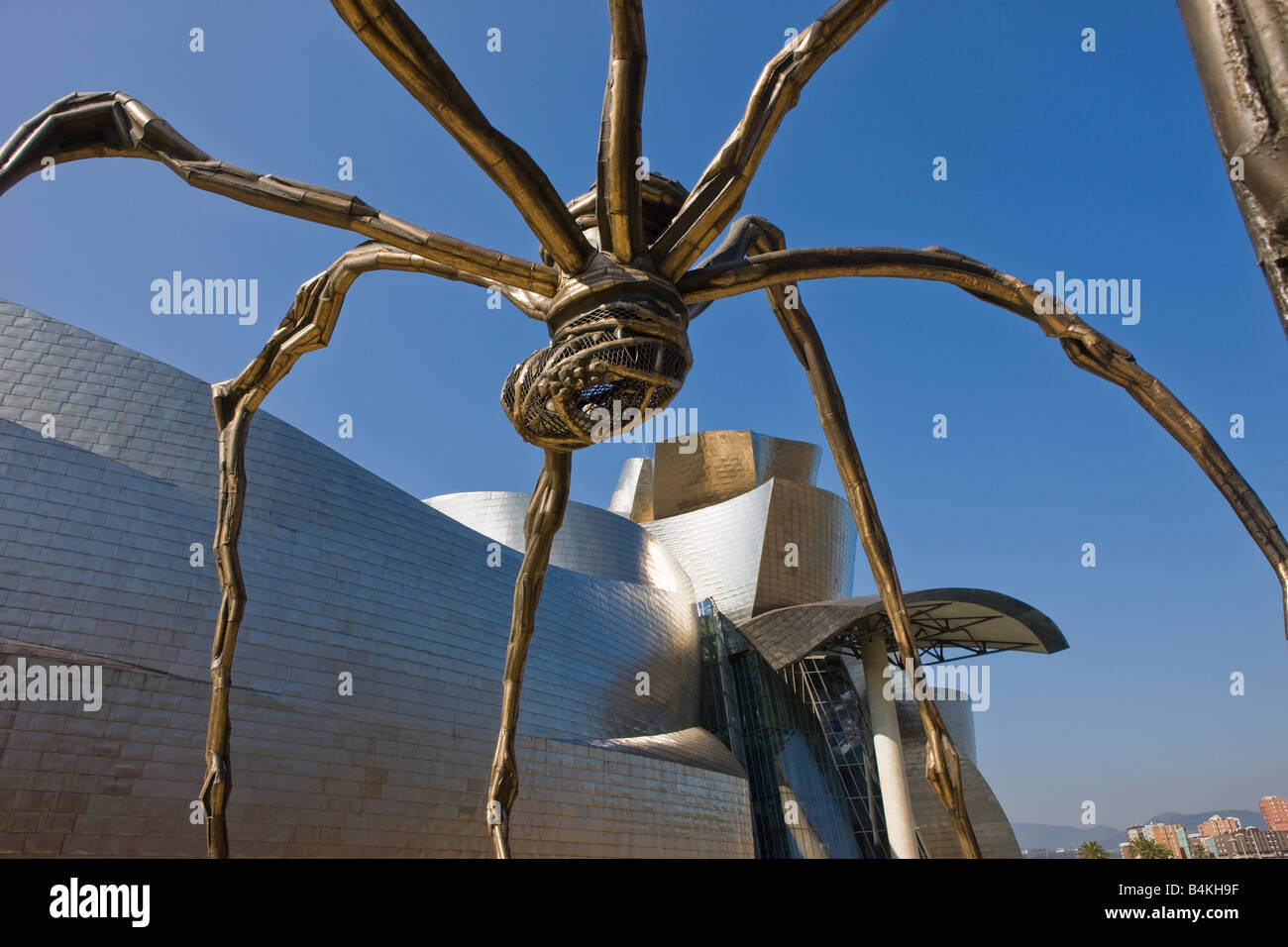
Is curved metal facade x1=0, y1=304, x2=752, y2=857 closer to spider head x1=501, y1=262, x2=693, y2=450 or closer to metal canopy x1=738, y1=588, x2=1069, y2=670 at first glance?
metal canopy x1=738, y1=588, x2=1069, y2=670

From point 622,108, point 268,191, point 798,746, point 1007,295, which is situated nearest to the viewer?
point 622,108

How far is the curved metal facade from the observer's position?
13.3 m

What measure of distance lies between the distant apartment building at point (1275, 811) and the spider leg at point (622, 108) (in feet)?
146

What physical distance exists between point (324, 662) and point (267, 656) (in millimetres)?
1246

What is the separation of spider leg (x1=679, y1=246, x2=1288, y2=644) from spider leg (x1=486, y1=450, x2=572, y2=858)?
2313 mm

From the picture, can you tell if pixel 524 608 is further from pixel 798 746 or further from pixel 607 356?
pixel 798 746

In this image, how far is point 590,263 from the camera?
13.0ft

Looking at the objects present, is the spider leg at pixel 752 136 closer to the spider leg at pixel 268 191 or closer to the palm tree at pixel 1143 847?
the spider leg at pixel 268 191

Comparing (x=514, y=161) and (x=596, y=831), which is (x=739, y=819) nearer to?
(x=596, y=831)

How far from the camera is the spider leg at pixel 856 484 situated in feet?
15.7

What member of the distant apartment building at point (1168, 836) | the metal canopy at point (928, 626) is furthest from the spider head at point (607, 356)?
the distant apartment building at point (1168, 836)

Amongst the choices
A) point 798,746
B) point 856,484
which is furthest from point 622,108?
point 798,746

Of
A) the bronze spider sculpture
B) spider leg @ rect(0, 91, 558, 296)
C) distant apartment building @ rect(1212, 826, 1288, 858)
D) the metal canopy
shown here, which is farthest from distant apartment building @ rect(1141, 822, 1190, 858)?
spider leg @ rect(0, 91, 558, 296)

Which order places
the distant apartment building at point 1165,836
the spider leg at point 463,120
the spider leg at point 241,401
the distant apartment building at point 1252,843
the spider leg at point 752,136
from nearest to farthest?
the spider leg at point 463,120 < the spider leg at point 752,136 < the spider leg at point 241,401 < the distant apartment building at point 1252,843 < the distant apartment building at point 1165,836
